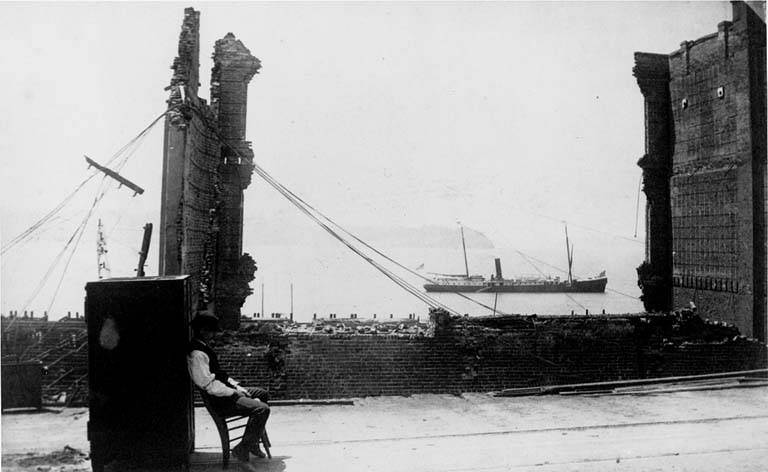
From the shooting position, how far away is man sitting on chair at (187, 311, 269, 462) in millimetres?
5238

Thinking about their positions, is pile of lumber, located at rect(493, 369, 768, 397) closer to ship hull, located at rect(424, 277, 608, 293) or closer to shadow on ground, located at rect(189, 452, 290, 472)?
shadow on ground, located at rect(189, 452, 290, 472)

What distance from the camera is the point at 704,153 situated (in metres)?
18.0

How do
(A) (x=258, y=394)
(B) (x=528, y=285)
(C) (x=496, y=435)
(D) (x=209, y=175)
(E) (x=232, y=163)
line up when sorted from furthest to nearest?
1. (B) (x=528, y=285)
2. (E) (x=232, y=163)
3. (D) (x=209, y=175)
4. (C) (x=496, y=435)
5. (A) (x=258, y=394)

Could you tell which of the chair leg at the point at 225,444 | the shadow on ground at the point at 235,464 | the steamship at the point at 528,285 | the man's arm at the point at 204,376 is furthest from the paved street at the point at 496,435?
the steamship at the point at 528,285

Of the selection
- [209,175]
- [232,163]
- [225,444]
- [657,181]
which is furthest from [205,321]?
[657,181]

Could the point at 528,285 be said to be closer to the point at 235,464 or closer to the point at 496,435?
the point at 496,435

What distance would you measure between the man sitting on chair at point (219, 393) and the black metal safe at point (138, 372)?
14 cm

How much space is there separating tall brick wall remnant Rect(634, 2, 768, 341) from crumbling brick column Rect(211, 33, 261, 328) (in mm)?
14010

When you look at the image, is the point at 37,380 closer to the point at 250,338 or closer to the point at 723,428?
the point at 250,338

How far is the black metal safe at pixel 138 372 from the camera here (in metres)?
5.07

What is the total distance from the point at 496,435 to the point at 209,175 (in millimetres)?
10087

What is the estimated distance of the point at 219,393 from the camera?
526 cm

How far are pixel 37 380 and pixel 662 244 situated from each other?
19.4 meters

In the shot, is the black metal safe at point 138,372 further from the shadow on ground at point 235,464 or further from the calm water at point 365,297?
the calm water at point 365,297
